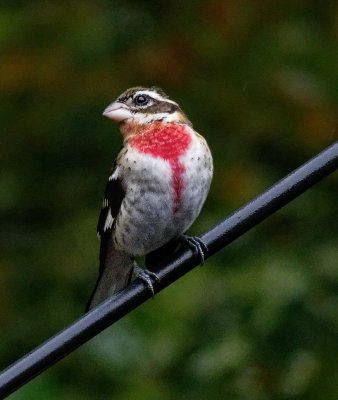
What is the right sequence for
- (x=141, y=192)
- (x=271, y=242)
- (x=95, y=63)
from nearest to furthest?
1. (x=141, y=192)
2. (x=271, y=242)
3. (x=95, y=63)

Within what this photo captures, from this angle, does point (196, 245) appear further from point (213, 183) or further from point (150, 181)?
point (213, 183)

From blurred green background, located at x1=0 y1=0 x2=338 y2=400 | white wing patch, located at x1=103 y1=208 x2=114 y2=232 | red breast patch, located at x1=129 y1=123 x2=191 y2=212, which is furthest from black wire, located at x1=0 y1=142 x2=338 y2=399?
blurred green background, located at x1=0 y1=0 x2=338 y2=400

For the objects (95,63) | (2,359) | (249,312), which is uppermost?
(95,63)

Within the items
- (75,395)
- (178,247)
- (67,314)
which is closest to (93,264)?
(67,314)

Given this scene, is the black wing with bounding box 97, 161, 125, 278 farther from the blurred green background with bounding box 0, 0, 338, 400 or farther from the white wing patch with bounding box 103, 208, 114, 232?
the blurred green background with bounding box 0, 0, 338, 400

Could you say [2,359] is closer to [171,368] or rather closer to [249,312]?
[171,368]

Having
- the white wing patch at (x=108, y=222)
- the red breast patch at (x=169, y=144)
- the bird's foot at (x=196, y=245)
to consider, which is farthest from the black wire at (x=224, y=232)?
the white wing patch at (x=108, y=222)

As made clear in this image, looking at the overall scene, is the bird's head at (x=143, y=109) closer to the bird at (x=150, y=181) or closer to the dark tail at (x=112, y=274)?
the bird at (x=150, y=181)

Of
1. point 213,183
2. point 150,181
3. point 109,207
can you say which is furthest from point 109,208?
point 213,183

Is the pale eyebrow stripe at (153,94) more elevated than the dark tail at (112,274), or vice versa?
the pale eyebrow stripe at (153,94)
